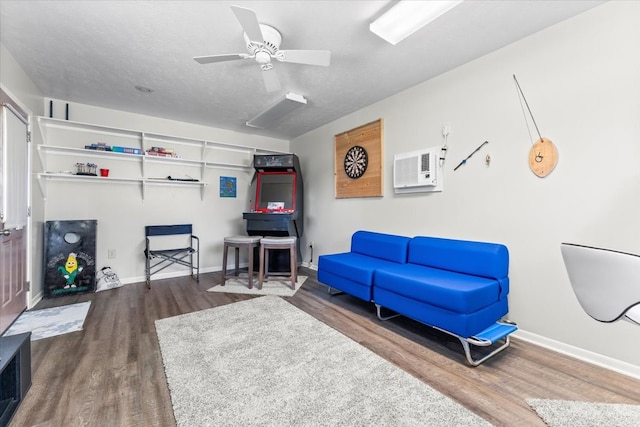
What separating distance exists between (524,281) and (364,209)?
6.67 feet

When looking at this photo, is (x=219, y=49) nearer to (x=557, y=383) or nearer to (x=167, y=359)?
(x=167, y=359)

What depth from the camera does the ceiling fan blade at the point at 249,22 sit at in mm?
1600

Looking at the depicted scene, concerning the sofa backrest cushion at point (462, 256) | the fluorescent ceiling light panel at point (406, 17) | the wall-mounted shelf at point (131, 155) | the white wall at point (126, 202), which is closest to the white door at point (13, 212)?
the white wall at point (126, 202)

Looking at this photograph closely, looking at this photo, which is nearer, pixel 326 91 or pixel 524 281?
pixel 524 281

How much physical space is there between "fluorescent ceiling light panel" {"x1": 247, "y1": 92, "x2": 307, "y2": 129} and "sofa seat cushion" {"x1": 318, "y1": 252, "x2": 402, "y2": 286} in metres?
2.06

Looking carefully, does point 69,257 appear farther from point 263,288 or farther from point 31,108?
point 263,288

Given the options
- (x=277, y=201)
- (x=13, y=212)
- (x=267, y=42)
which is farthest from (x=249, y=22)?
(x=277, y=201)

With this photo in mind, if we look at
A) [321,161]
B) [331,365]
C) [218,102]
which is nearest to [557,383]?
[331,365]

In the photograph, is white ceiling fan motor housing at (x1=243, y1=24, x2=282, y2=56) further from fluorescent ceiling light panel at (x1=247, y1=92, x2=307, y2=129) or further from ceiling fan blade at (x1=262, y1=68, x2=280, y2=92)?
fluorescent ceiling light panel at (x1=247, y1=92, x2=307, y2=129)

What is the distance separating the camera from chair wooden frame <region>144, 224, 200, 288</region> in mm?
3836

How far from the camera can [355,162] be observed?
3.94 metres

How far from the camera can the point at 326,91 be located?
129 inches

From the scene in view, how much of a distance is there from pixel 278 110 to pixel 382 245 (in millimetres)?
2348

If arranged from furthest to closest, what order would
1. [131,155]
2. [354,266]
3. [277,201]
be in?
[277,201] < [131,155] < [354,266]
